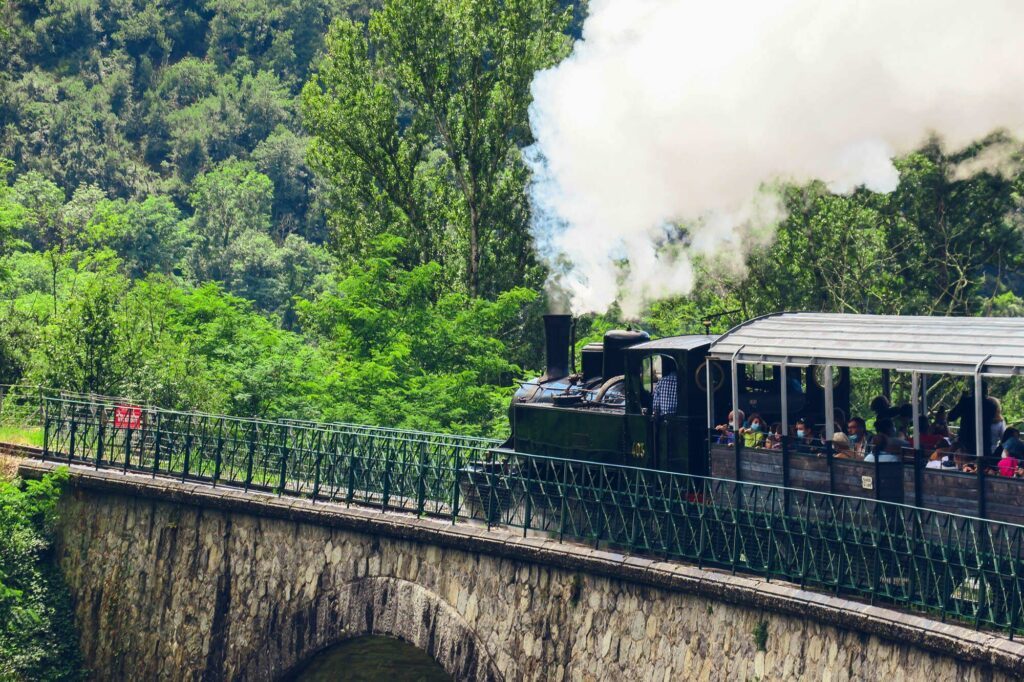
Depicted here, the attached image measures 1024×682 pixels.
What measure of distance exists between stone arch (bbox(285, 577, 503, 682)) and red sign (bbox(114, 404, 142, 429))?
6.28 metres

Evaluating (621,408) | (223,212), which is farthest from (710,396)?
(223,212)

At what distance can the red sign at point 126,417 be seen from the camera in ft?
80.3

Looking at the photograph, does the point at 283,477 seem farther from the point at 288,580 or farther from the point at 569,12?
the point at 569,12

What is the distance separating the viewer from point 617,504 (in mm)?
17188

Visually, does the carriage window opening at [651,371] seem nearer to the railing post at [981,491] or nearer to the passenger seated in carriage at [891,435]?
the passenger seated in carriage at [891,435]

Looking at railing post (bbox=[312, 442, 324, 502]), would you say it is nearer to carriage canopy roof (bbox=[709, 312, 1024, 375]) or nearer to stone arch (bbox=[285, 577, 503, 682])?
stone arch (bbox=[285, 577, 503, 682])

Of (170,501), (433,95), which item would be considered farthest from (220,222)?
(170,501)

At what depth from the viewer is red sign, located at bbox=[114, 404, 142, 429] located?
24469 mm

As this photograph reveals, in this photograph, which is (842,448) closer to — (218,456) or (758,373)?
(758,373)

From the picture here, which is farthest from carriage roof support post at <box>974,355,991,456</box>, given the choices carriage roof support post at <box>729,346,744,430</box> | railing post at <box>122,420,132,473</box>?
railing post at <box>122,420,132,473</box>

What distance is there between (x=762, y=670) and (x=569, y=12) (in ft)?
80.6

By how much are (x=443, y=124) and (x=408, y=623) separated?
19449 mm

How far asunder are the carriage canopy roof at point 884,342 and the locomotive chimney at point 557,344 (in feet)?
14.0

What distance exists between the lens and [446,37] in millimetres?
35562
